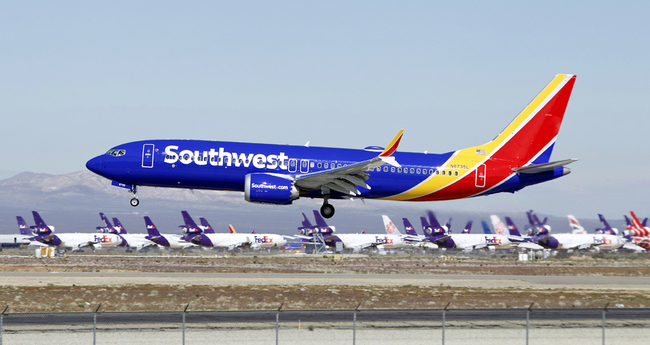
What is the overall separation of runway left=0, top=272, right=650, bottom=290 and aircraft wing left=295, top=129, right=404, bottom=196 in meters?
13.8

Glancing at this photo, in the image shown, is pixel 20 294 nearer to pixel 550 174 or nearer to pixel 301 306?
pixel 301 306

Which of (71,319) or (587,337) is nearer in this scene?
(587,337)

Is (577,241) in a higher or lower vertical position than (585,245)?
higher

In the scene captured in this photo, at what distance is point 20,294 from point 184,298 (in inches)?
423

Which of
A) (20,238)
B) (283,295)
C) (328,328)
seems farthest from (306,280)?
(20,238)

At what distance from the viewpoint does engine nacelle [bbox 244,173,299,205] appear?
36.6m

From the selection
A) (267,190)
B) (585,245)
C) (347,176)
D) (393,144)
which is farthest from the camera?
(585,245)

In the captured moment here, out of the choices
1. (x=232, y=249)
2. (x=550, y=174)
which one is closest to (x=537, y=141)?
(x=550, y=174)

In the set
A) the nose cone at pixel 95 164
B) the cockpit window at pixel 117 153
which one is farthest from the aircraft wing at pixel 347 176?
the nose cone at pixel 95 164

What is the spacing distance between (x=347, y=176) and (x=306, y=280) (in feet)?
58.4

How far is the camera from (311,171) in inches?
1517

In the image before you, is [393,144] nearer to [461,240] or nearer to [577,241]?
[461,240]

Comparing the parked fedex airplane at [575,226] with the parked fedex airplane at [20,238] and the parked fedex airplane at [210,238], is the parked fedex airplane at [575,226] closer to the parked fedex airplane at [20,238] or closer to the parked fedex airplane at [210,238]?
the parked fedex airplane at [210,238]

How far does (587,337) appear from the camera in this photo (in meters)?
27.3
